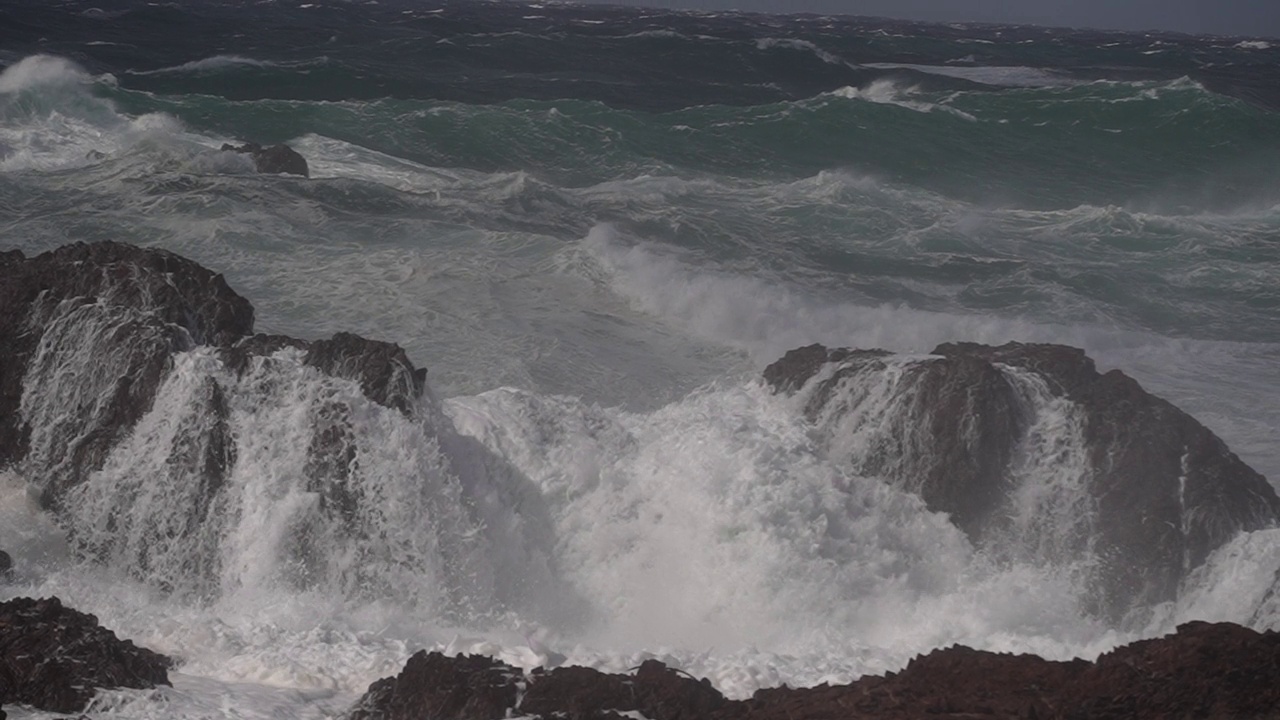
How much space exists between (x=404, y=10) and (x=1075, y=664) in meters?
57.6

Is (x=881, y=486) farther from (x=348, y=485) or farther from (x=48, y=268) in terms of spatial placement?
(x=48, y=268)

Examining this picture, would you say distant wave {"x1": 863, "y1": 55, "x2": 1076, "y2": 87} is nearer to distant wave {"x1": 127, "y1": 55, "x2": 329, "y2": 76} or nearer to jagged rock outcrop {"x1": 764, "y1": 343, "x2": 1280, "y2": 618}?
distant wave {"x1": 127, "y1": 55, "x2": 329, "y2": 76}

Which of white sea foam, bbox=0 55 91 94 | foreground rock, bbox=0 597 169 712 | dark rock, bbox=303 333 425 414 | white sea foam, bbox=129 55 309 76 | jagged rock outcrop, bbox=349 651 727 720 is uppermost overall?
dark rock, bbox=303 333 425 414

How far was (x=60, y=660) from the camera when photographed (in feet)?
19.5

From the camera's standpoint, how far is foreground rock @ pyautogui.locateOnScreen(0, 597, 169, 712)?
5762 mm

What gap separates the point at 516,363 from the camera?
42.0 ft

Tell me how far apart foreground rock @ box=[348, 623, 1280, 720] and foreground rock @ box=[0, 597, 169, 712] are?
1027mm

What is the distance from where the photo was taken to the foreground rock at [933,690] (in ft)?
17.8

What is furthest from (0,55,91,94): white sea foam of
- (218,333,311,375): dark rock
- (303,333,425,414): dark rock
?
(303,333,425,414): dark rock

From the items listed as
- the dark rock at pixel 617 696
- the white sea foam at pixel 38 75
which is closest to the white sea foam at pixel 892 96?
the white sea foam at pixel 38 75

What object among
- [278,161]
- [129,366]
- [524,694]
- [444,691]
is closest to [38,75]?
[278,161]

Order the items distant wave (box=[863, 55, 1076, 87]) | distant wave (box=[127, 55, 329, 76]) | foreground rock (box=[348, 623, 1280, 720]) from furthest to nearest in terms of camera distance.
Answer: distant wave (box=[863, 55, 1076, 87])
distant wave (box=[127, 55, 329, 76])
foreground rock (box=[348, 623, 1280, 720])

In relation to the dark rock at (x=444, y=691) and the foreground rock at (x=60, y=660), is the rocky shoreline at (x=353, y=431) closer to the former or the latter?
the foreground rock at (x=60, y=660)

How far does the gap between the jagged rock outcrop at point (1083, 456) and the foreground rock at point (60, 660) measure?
5.15m
